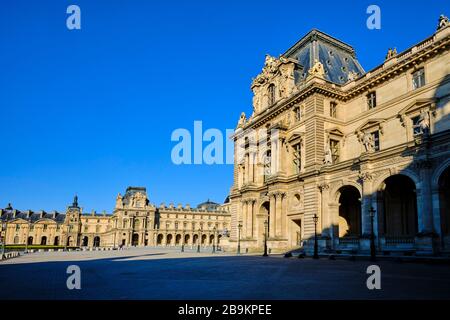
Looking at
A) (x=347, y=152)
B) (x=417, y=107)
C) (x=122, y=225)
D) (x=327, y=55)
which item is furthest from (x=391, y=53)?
(x=122, y=225)

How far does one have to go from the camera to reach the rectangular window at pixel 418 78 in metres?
30.3

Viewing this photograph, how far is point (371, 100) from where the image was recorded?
36.1m

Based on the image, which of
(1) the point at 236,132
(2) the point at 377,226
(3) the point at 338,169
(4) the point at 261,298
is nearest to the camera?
(4) the point at 261,298

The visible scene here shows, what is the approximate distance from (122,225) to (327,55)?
106 metres

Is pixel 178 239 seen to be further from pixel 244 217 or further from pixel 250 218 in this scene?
pixel 250 218

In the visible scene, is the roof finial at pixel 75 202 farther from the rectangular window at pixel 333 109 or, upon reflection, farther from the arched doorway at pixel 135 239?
the rectangular window at pixel 333 109

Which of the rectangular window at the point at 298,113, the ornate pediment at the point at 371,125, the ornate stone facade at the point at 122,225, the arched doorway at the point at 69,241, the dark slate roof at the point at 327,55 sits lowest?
the arched doorway at the point at 69,241

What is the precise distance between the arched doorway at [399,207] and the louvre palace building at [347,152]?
0.28 feet

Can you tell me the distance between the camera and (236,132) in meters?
54.7

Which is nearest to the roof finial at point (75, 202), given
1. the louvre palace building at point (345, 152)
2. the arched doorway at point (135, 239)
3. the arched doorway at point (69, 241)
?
the arched doorway at point (69, 241)

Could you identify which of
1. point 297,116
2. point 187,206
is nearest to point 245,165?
point 297,116

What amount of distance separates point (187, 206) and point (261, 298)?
5475 inches

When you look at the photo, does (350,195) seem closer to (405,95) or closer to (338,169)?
(338,169)

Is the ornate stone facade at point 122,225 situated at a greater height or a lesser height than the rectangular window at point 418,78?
lesser
